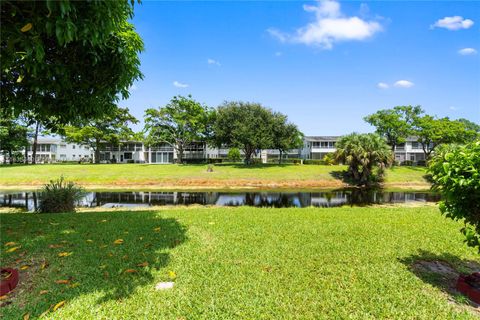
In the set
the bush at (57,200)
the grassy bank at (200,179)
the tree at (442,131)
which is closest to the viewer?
the bush at (57,200)

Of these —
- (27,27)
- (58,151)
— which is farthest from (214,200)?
(58,151)

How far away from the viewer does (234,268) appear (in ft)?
14.1

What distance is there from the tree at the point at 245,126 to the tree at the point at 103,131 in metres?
18.7

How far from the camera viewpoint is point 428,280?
3988 millimetres

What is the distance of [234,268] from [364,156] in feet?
81.0

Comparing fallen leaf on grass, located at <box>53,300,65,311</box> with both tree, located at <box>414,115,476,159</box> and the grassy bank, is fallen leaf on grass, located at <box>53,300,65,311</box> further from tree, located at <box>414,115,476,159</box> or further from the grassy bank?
tree, located at <box>414,115,476,159</box>

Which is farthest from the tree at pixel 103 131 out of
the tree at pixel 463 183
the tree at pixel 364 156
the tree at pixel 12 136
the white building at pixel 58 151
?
the tree at pixel 463 183

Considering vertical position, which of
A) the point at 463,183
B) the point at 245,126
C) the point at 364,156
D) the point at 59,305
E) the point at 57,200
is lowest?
the point at 59,305

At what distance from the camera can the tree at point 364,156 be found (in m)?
25.9

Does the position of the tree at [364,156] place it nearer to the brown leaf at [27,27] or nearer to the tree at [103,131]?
the brown leaf at [27,27]

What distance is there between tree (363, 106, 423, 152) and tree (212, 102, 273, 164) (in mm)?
18701

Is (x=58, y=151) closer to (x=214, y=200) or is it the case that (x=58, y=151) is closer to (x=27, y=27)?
(x=214, y=200)

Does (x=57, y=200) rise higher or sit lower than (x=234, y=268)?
higher

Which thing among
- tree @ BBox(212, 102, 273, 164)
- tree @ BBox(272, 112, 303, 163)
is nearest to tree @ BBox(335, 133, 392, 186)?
tree @ BBox(272, 112, 303, 163)
